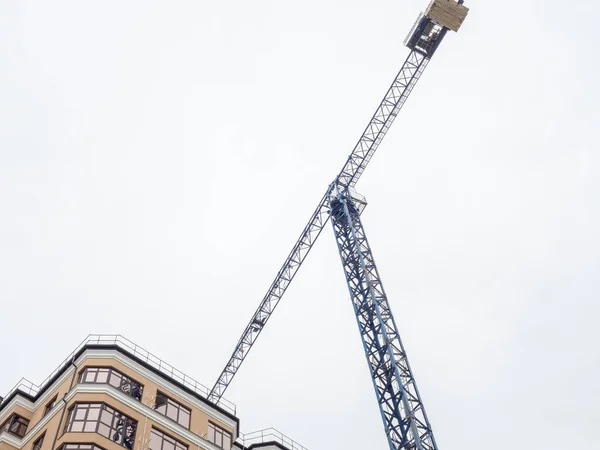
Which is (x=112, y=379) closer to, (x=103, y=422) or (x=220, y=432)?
(x=103, y=422)

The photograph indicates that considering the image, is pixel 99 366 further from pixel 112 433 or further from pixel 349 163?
pixel 349 163

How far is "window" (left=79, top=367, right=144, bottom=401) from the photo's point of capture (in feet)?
163

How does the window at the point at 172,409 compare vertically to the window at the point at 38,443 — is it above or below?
above

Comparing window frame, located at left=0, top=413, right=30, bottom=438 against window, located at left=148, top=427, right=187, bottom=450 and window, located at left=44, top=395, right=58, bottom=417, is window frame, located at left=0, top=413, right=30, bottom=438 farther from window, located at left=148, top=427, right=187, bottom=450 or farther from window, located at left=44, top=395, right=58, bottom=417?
window, located at left=148, top=427, right=187, bottom=450

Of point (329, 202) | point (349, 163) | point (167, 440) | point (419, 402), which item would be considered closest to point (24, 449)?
point (167, 440)

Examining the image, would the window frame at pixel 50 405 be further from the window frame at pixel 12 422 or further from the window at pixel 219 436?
the window at pixel 219 436

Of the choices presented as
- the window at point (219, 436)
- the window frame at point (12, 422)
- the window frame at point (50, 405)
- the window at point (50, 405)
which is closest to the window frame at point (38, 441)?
the window frame at point (50, 405)

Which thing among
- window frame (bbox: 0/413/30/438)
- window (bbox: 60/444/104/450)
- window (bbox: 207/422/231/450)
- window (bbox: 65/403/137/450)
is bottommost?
window (bbox: 60/444/104/450)

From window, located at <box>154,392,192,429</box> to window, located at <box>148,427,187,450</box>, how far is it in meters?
1.70

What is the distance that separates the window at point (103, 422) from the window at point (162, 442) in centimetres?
147

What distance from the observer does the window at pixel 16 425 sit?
51344 millimetres

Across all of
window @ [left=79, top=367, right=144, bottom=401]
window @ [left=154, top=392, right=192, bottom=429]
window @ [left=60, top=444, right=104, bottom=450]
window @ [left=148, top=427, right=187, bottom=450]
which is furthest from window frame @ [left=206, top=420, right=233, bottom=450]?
window @ [left=60, top=444, right=104, bottom=450]

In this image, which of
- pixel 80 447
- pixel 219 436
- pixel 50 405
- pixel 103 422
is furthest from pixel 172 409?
pixel 50 405

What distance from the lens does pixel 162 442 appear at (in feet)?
160
